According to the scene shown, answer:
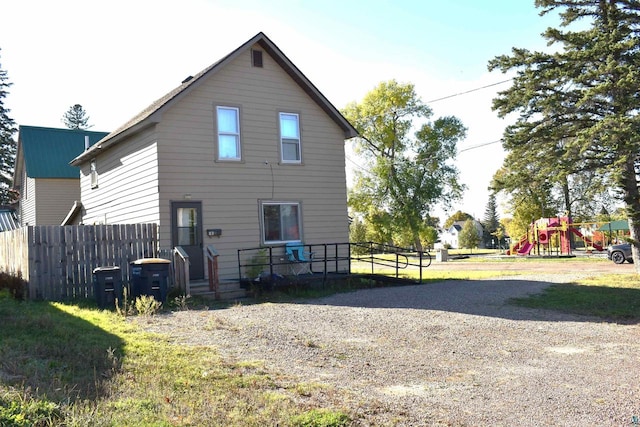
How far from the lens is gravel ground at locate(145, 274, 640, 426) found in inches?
198

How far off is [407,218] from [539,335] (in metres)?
31.7

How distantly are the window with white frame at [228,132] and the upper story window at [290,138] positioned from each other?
146 centimetres

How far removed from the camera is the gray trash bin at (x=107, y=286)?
452 inches

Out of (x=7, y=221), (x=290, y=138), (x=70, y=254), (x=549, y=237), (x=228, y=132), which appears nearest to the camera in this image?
(x=70, y=254)

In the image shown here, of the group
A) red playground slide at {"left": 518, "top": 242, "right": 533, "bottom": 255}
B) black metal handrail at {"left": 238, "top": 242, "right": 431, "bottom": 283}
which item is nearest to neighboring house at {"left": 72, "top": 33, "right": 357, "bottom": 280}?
black metal handrail at {"left": 238, "top": 242, "right": 431, "bottom": 283}

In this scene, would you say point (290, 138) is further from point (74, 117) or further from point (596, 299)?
point (74, 117)

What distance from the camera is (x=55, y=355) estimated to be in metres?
6.73

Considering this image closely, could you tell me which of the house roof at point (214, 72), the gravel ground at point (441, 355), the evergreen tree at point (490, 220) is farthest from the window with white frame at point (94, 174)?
the evergreen tree at point (490, 220)

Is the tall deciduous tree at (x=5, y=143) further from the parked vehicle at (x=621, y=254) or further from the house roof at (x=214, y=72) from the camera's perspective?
the parked vehicle at (x=621, y=254)

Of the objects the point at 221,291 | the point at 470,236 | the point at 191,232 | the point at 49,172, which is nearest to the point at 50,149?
the point at 49,172

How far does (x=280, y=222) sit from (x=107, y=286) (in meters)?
6.00

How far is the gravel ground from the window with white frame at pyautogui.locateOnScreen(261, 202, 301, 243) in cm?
430

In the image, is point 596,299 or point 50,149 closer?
point 596,299

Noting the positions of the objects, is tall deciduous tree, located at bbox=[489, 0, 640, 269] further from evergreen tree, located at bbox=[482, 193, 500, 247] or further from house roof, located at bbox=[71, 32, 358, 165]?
evergreen tree, located at bbox=[482, 193, 500, 247]
